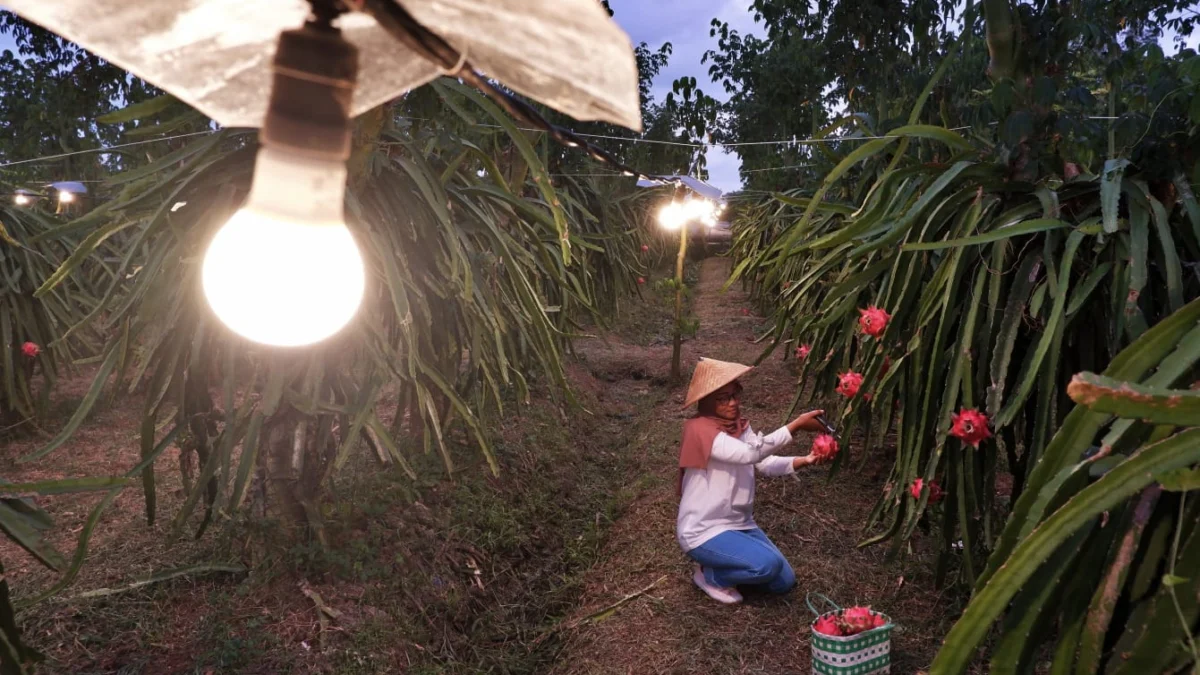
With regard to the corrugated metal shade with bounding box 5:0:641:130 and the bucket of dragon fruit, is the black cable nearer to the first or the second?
the corrugated metal shade with bounding box 5:0:641:130

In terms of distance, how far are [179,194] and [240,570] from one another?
5.19 feet

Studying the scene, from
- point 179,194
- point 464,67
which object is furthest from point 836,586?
point 464,67

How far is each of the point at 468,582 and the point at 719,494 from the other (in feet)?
4.30

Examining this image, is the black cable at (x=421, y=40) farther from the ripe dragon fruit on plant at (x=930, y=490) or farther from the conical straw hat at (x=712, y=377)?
the conical straw hat at (x=712, y=377)

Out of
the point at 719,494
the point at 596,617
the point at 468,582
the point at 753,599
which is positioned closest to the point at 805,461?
the point at 719,494

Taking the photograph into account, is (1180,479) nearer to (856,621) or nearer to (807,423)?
(856,621)

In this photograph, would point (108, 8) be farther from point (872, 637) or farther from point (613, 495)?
point (613, 495)

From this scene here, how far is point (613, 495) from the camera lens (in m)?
5.06

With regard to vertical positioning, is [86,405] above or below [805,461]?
above

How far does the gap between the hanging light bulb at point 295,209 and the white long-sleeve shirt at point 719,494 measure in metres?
2.63

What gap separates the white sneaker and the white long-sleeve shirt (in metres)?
0.20

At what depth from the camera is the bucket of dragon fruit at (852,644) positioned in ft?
8.44

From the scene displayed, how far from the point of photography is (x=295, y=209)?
0.74 meters

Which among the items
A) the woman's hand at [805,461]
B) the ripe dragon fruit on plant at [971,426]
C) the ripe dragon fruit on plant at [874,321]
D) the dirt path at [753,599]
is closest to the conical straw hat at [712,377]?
the woman's hand at [805,461]
